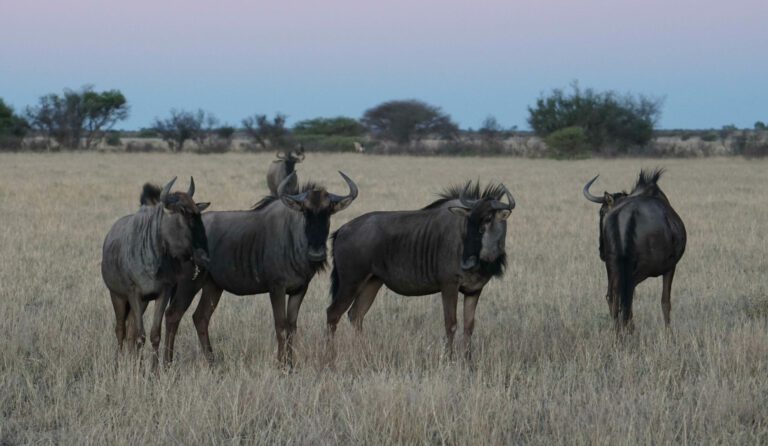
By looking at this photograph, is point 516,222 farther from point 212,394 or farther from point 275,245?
point 212,394

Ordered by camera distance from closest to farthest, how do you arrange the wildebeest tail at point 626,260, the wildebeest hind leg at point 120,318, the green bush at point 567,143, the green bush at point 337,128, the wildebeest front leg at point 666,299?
1. the wildebeest hind leg at point 120,318
2. the wildebeest tail at point 626,260
3. the wildebeest front leg at point 666,299
4. the green bush at point 567,143
5. the green bush at point 337,128

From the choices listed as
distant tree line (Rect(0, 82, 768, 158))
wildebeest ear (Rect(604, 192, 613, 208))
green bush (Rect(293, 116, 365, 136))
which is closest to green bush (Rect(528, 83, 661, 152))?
distant tree line (Rect(0, 82, 768, 158))

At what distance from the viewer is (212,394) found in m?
4.97

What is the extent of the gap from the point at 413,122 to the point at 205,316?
7344 centimetres

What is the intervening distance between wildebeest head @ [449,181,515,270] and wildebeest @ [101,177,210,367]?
1907 millimetres

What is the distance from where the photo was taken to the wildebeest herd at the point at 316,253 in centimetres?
585

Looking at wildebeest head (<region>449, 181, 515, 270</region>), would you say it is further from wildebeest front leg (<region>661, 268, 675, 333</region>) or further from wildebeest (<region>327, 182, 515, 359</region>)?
wildebeest front leg (<region>661, 268, 675, 333</region>)

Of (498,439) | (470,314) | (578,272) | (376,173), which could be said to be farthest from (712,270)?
(376,173)

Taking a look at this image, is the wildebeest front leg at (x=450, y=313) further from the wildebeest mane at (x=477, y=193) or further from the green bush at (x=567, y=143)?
the green bush at (x=567, y=143)

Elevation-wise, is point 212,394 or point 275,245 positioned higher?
point 275,245

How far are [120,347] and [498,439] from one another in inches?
122

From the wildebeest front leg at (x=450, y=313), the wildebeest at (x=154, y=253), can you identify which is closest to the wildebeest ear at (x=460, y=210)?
the wildebeest front leg at (x=450, y=313)

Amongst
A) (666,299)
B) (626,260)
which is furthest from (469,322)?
(666,299)

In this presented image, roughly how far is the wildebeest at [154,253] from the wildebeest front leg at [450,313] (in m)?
1.84
